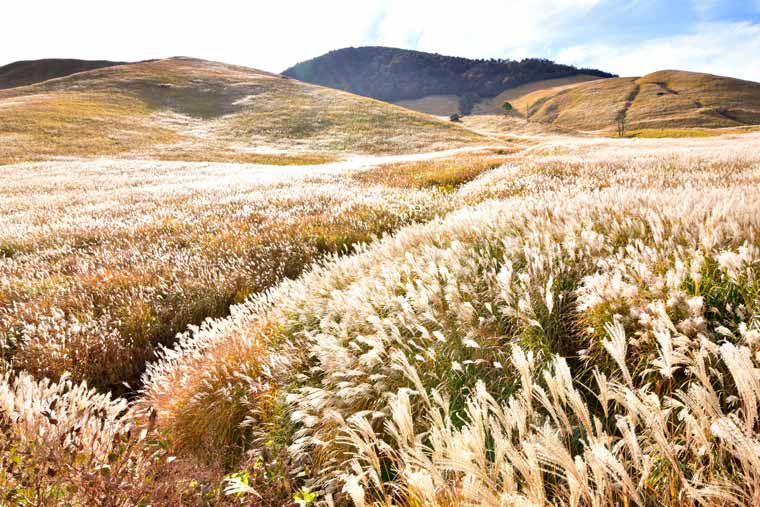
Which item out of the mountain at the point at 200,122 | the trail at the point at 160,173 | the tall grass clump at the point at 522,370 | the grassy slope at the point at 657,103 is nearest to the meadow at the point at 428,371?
the tall grass clump at the point at 522,370

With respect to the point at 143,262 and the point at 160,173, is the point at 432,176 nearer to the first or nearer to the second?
the point at 143,262

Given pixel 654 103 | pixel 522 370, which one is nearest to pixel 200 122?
pixel 522 370

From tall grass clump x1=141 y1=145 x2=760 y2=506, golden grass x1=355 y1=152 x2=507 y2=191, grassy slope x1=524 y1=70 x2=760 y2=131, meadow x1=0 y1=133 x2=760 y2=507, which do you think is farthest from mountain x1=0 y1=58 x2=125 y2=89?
tall grass clump x1=141 y1=145 x2=760 y2=506

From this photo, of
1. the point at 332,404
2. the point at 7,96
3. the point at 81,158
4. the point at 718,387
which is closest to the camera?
the point at 718,387

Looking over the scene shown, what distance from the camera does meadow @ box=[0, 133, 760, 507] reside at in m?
1.39

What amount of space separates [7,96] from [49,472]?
110921 mm

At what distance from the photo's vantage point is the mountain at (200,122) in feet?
154

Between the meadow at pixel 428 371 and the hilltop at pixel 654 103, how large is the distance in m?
111

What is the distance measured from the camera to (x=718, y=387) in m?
1.81

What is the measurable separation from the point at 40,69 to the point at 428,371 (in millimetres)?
185741

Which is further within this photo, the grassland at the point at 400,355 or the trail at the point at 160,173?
the trail at the point at 160,173

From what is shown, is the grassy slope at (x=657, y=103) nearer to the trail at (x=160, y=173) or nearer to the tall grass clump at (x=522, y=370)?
the trail at (x=160, y=173)

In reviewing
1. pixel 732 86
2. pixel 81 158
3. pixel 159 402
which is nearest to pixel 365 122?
pixel 81 158

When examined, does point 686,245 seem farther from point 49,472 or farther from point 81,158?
point 81,158
